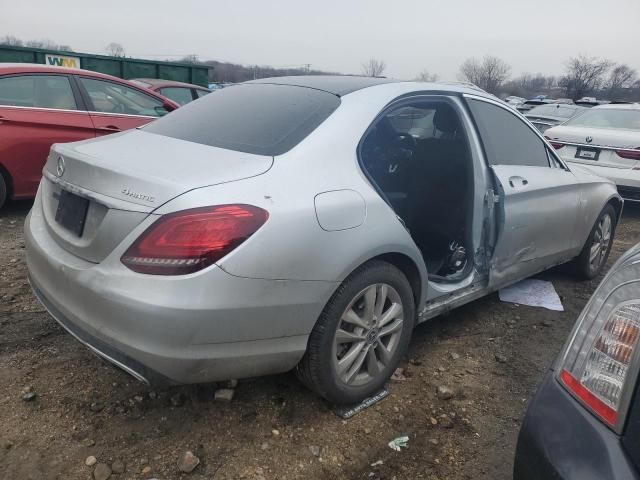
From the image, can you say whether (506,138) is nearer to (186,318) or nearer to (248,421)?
(248,421)

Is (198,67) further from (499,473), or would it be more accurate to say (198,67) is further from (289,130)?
(499,473)

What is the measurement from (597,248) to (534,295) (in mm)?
917

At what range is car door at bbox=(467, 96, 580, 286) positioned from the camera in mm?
3264

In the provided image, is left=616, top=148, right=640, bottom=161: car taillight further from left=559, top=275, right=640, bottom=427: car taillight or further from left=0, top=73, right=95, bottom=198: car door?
left=0, top=73, right=95, bottom=198: car door

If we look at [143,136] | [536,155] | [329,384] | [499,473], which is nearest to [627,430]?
[499,473]

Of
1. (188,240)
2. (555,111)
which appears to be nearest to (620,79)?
(555,111)

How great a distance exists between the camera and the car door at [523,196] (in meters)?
3.26

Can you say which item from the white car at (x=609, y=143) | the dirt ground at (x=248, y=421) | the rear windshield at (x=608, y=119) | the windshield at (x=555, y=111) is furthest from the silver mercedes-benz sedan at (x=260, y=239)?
the windshield at (x=555, y=111)

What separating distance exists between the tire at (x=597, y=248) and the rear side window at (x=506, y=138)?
0.99 metres

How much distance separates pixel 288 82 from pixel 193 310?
1703 millimetres

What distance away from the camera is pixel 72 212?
7.22 feet

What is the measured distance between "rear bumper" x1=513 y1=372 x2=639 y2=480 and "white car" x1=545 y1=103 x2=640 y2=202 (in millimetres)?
6143

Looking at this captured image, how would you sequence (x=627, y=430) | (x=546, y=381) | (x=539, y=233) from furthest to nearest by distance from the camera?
(x=539, y=233)
(x=546, y=381)
(x=627, y=430)

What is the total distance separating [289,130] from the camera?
2.38 meters
